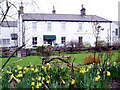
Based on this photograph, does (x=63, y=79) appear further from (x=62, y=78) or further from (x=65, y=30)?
(x=65, y=30)

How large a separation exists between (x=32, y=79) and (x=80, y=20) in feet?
111

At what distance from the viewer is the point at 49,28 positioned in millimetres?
36875

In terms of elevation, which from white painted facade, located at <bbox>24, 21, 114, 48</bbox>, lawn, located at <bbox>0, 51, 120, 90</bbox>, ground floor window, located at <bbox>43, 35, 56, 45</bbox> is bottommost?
lawn, located at <bbox>0, 51, 120, 90</bbox>

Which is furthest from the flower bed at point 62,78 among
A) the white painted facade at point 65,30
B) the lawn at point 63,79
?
the white painted facade at point 65,30

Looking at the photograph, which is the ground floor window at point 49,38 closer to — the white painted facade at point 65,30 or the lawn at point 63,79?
the white painted facade at point 65,30

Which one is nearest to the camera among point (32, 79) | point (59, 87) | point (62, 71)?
point (59, 87)

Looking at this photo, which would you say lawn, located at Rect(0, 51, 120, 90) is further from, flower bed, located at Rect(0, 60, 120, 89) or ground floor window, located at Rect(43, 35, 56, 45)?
ground floor window, located at Rect(43, 35, 56, 45)

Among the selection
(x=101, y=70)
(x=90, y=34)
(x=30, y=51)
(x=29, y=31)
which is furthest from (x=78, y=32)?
(x=101, y=70)

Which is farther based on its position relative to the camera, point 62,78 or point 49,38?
point 49,38

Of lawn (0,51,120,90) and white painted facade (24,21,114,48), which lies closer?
lawn (0,51,120,90)

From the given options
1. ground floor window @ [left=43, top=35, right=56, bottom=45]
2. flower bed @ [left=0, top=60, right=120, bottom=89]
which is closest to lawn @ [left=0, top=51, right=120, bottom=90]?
flower bed @ [left=0, top=60, right=120, bottom=89]

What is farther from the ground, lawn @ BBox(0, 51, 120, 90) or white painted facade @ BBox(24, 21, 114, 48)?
white painted facade @ BBox(24, 21, 114, 48)

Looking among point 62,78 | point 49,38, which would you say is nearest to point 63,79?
point 62,78

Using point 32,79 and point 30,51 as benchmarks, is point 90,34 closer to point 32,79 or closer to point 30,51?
point 30,51
